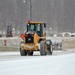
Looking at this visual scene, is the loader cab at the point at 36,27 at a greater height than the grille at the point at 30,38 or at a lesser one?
greater

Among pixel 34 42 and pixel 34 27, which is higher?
pixel 34 27

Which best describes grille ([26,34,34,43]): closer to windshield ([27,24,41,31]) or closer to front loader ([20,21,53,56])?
front loader ([20,21,53,56])

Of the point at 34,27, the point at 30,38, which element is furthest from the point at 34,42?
the point at 34,27

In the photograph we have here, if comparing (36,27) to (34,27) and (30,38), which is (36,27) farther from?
(30,38)

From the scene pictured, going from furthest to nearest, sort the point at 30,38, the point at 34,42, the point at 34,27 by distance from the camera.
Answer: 1. the point at 34,27
2. the point at 30,38
3. the point at 34,42

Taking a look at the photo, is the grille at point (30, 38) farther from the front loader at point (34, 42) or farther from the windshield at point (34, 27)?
the windshield at point (34, 27)

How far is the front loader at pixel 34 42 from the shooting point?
28.2m

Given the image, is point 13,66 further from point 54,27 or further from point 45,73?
point 54,27

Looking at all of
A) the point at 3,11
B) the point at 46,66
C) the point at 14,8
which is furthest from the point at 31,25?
the point at 14,8

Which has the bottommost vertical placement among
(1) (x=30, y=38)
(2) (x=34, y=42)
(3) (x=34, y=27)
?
(2) (x=34, y=42)

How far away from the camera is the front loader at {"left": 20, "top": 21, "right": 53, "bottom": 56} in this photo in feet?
92.7

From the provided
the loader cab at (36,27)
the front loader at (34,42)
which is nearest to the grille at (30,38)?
the front loader at (34,42)

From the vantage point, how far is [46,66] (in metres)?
15.4

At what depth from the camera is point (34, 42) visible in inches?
1125
